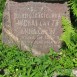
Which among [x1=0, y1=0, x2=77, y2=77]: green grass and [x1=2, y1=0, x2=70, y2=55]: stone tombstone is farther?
[x1=2, y1=0, x2=70, y2=55]: stone tombstone

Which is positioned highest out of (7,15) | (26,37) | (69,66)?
(7,15)

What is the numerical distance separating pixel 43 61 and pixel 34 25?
73 centimetres

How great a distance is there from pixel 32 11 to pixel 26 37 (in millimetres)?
528

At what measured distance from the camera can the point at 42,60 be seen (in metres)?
5.12

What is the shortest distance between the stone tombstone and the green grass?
0.16 meters

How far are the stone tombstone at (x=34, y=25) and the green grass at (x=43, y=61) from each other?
6.5 inches

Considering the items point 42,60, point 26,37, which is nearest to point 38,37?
point 26,37

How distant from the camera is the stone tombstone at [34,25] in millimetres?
5305

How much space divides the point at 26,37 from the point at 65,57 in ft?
2.76

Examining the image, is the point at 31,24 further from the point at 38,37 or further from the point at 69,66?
the point at 69,66

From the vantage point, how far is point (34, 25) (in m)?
5.41

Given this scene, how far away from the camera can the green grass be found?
484 centimetres

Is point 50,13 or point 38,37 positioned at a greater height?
point 50,13

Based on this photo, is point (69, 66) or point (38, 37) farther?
point (38, 37)
